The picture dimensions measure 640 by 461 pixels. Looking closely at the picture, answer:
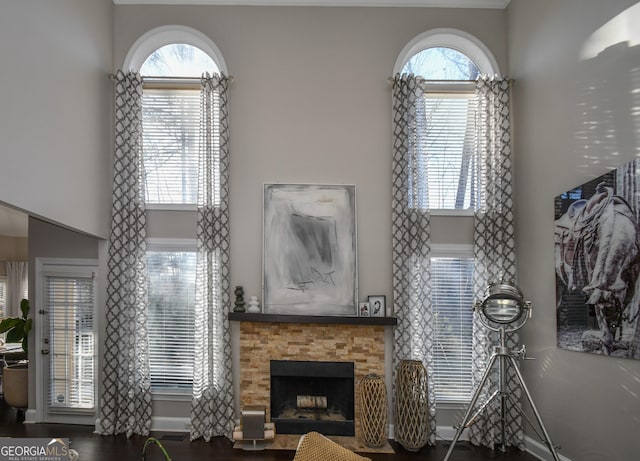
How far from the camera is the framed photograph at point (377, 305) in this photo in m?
5.47

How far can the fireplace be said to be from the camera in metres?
5.39

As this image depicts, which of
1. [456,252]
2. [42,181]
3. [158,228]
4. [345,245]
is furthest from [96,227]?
[456,252]

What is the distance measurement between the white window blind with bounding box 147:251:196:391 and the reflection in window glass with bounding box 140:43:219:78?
6.92 feet

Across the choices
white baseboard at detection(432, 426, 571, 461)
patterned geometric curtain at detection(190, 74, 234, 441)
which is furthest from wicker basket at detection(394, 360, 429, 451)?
patterned geometric curtain at detection(190, 74, 234, 441)

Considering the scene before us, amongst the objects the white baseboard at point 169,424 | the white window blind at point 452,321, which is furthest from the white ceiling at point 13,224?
the white window blind at point 452,321

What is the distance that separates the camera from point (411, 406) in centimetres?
514

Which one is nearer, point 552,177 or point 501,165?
point 552,177

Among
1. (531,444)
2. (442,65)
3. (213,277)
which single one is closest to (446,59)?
(442,65)

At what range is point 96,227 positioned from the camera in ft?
17.7

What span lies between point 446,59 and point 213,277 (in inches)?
144

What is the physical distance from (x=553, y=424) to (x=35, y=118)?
5.14 m

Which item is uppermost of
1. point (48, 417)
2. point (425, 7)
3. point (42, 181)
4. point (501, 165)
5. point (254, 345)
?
point (425, 7)

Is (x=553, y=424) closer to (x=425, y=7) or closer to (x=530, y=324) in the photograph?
(x=530, y=324)

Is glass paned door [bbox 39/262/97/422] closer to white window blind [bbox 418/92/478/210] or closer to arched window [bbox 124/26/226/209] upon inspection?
arched window [bbox 124/26/226/209]
